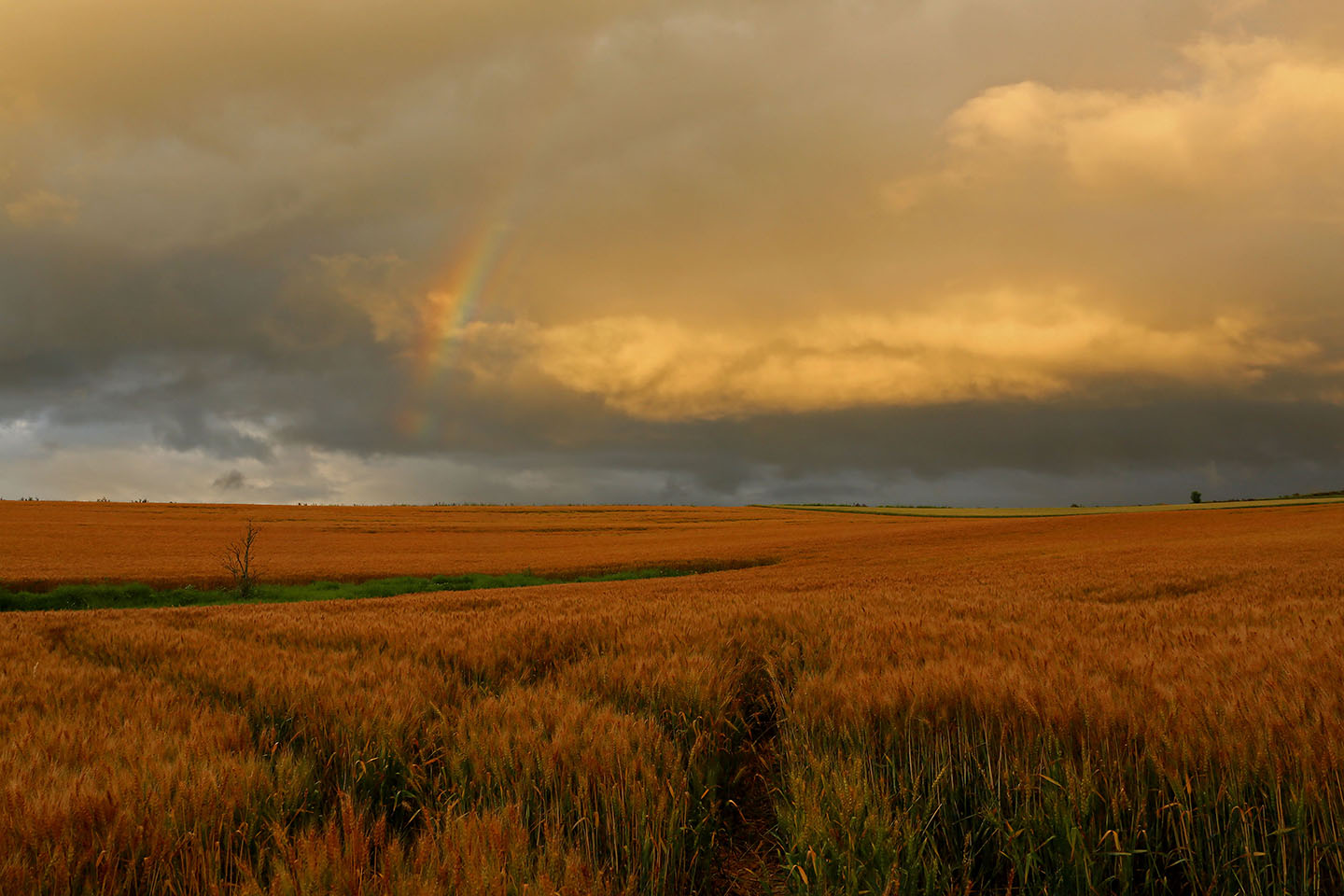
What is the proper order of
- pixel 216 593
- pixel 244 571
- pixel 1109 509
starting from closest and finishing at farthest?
pixel 244 571 → pixel 216 593 → pixel 1109 509

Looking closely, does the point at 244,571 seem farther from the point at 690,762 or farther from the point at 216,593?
the point at 690,762

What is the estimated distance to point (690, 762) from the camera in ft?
10.9

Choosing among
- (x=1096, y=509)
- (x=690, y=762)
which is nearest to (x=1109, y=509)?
(x=1096, y=509)

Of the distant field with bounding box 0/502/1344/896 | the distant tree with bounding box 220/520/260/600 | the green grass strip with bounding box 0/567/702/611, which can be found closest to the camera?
the distant field with bounding box 0/502/1344/896

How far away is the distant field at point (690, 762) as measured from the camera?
94.3 inches

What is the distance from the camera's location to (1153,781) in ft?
9.73

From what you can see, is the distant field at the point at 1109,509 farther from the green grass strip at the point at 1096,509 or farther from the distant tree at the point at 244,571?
the distant tree at the point at 244,571

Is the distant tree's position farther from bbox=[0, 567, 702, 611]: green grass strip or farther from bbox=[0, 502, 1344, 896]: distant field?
bbox=[0, 502, 1344, 896]: distant field

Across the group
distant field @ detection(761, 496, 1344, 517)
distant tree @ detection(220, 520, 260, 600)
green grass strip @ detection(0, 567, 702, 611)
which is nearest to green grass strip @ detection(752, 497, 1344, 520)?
distant field @ detection(761, 496, 1344, 517)

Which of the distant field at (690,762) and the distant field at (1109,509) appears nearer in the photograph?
the distant field at (690,762)

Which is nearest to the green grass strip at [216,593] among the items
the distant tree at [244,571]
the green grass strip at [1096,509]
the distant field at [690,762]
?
the distant tree at [244,571]

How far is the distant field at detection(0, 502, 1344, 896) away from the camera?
7.86 feet

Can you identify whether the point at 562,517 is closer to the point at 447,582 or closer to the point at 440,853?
the point at 447,582

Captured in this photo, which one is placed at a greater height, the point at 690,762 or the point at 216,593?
the point at 690,762
